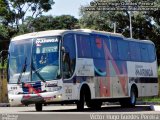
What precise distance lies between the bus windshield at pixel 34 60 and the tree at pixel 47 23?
53.3m

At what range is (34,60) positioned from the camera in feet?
68.2

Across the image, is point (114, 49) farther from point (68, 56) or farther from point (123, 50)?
point (68, 56)

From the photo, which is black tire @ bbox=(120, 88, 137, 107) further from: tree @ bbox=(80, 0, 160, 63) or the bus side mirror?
tree @ bbox=(80, 0, 160, 63)

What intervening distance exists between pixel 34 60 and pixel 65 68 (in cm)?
124

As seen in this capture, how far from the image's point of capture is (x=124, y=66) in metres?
26.0

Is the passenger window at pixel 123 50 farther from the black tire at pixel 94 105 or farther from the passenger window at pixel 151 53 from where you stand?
the passenger window at pixel 151 53

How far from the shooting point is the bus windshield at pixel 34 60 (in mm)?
20484

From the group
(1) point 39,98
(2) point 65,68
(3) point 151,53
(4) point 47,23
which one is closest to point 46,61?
(2) point 65,68

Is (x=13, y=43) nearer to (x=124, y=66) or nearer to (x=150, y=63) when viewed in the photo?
(x=124, y=66)

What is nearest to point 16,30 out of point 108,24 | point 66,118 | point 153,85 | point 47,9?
point 47,9

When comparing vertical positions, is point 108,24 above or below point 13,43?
above

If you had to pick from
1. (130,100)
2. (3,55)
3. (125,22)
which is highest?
(125,22)

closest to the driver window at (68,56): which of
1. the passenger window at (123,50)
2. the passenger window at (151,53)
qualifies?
the passenger window at (123,50)

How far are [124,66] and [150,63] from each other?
11.9 feet
